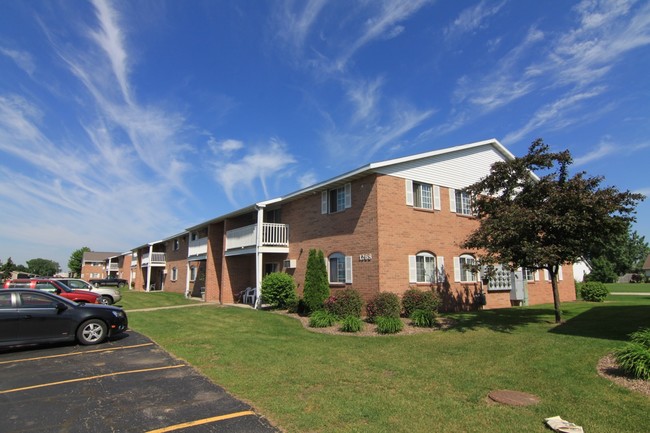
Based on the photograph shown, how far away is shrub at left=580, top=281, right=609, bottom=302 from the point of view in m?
22.5

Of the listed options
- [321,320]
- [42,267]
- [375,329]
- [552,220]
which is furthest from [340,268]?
[42,267]

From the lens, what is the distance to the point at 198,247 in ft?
92.9

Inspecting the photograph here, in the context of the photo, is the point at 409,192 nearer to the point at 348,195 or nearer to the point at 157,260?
the point at 348,195

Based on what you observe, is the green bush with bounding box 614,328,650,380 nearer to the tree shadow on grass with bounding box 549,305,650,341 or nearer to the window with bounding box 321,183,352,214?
the tree shadow on grass with bounding box 549,305,650,341

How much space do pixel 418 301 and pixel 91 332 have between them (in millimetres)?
10940

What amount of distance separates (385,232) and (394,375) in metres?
8.91

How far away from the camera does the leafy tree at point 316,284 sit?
16.5 meters

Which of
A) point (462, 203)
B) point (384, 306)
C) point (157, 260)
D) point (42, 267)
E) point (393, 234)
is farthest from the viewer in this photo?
point (42, 267)

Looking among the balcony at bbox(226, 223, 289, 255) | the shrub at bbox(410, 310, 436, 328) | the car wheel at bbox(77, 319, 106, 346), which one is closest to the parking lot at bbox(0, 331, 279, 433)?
the car wheel at bbox(77, 319, 106, 346)

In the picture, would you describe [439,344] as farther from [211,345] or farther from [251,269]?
[251,269]

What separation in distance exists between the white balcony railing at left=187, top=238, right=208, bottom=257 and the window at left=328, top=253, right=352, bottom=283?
11.9m

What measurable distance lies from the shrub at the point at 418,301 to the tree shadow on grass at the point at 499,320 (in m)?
0.94

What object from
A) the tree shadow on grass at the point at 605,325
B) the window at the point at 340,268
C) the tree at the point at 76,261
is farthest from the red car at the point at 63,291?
the tree at the point at 76,261

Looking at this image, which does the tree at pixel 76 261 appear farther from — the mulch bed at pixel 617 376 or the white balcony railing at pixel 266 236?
the mulch bed at pixel 617 376
